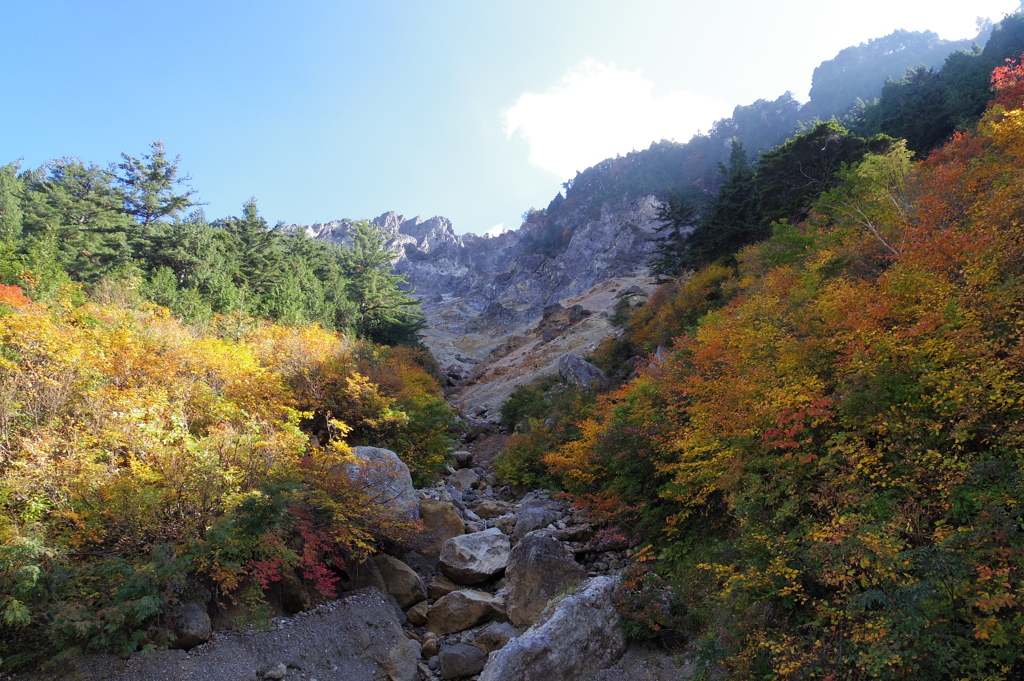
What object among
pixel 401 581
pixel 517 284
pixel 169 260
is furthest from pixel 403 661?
pixel 517 284

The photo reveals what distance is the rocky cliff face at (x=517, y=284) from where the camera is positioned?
43.5 m

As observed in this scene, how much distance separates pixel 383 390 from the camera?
19500 mm

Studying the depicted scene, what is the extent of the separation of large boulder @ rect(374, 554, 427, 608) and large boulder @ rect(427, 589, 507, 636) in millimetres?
755

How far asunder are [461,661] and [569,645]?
272cm

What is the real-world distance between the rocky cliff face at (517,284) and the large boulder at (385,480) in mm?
16558

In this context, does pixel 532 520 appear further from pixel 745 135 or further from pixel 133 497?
pixel 745 135

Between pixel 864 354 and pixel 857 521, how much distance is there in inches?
118

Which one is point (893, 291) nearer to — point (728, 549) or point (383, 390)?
point (728, 549)

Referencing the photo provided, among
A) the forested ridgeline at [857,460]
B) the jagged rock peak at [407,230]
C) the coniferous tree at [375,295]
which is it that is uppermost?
the jagged rock peak at [407,230]

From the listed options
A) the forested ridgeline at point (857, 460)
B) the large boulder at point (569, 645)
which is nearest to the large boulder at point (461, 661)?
the large boulder at point (569, 645)

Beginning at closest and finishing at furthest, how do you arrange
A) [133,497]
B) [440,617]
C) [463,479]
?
[133,497]
[440,617]
[463,479]

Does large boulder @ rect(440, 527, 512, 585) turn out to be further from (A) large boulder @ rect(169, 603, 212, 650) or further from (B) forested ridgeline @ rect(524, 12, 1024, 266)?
(B) forested ridgeline @ rect(524, 12, 1024, 266)

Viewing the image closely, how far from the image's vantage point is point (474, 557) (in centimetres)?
1127

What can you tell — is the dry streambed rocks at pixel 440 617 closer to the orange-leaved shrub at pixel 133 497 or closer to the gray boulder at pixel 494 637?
the gray boulder at pixel 494 637
